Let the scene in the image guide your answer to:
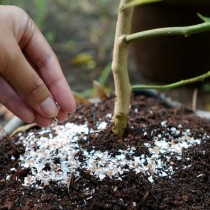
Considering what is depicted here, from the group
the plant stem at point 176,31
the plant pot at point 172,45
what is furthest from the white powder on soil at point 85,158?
the plant pot at point 172,45

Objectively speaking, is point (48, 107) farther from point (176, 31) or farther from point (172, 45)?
point (172, 45)

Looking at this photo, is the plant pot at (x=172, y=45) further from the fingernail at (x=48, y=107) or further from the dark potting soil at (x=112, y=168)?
the fingernail at (x=48, y=107)

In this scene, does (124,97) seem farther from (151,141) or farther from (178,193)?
(178,193)

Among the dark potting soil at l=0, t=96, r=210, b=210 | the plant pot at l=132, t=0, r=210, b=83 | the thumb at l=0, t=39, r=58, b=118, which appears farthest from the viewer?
the plant pot at l=132, t=0, r=210, b=83

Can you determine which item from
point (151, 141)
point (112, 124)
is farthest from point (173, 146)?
point (112, 124)

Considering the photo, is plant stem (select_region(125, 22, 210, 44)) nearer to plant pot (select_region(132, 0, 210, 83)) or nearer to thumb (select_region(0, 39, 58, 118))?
thumb (select_region(0, 39, 58, 118))

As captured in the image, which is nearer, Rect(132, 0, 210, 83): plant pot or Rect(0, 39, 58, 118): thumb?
Rect(0, 39, 58, 118): thumb

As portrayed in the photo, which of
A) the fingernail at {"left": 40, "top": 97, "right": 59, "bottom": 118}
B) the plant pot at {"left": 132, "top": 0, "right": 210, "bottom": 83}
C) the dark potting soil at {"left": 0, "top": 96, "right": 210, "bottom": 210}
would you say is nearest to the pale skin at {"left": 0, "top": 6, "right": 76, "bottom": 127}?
the fingernail at {"left": 40, "top": 97, "right": 59, "bottom": 118}
